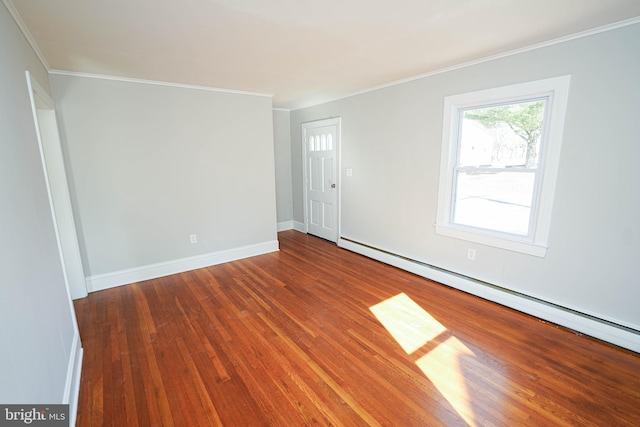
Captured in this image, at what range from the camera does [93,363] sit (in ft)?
6.93

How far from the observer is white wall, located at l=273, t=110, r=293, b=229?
17.6 feet

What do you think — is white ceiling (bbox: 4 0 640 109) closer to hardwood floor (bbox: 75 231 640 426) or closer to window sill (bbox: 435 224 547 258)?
window sill (bbox: 435 224 547 258)

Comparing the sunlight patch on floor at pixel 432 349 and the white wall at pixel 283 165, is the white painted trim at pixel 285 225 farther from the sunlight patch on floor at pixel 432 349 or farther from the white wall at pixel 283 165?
the sunlight patch on floor at pixel 432 349

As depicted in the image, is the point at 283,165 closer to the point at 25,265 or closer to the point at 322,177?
the point at 322,177

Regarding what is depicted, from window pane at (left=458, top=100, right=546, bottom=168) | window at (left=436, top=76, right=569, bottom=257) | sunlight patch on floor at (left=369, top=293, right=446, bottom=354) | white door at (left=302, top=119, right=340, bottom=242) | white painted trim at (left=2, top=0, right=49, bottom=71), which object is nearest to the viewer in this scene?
white painted trim at (left=2, top=0, right=49, bottom=71)

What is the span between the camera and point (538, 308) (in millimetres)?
2609

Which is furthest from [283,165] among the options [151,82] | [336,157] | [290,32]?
[290,32]

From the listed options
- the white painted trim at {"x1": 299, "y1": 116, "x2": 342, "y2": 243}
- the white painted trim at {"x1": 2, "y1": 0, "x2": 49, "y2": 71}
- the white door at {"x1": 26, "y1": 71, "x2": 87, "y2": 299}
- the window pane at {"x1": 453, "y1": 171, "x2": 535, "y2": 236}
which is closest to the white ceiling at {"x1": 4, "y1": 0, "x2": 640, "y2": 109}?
the white painted trim at {"x1": 2, "y1": 0, "x2": 49, "y2": 71}

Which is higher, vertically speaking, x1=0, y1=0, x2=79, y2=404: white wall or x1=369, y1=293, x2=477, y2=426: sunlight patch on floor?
x1=0, y1=0, x2=79, y2=404: white wall

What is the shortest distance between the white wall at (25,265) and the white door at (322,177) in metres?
3.45

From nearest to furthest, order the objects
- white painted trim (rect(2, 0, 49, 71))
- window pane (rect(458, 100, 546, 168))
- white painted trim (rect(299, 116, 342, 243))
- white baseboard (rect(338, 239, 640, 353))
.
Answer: white painted trim (rect(2, 0, 49, 71)), white baseboard (rect(338, 239, 640, 353)), window pane (rect(458, 100, 546, 168)), white painted trim (rect(299, 116, 342, 243))

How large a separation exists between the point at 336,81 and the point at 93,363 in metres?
3.53

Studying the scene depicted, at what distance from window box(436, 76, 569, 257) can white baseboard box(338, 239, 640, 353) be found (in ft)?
1.53

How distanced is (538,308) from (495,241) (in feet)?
2.23
